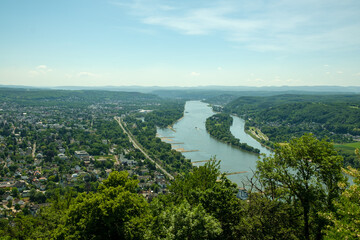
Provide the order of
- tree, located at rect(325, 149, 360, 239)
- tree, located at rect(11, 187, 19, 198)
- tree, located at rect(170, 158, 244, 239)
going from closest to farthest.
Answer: tree, located at rect(325, 149, 360, 239) < tree, located at rect(170, 158, 244, 239) < tree, located at rect(11, 187, 19, 198)

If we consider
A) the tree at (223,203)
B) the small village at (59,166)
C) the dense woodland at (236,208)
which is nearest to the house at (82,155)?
the small village at (59,166)

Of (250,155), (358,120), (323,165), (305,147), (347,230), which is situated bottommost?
(250,155)

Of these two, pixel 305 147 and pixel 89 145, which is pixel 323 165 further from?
pixel 89 145

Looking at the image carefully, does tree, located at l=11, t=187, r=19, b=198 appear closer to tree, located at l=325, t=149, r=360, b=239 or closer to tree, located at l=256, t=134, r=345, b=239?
tree, located at l=256, t=134, r=345, b=239

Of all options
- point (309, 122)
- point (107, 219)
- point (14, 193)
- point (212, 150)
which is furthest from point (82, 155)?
point (309, 122)

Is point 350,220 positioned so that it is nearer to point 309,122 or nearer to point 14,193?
point 14,193

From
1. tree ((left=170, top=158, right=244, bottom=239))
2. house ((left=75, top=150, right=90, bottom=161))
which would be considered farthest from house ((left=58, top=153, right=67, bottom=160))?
tree ((left=170, top=158, right=244, bottom=239))

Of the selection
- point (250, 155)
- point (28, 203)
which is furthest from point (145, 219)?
point (250, 155)

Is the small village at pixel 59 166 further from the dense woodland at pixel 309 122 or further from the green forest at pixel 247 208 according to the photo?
the dense woodland at pixel 309 122
